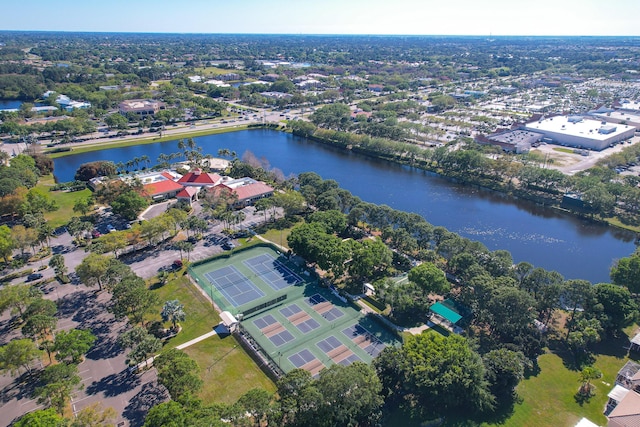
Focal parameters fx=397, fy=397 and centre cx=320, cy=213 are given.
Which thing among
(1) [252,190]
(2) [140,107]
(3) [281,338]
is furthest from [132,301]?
(2) [140,107]

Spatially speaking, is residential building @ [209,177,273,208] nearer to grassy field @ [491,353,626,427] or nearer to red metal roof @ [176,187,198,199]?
red metal roof @ [176,187,198,199]

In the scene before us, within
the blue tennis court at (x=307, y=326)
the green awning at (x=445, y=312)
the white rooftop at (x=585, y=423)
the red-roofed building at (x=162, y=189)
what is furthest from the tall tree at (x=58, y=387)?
the red-roofed building at (x=162, y=189)

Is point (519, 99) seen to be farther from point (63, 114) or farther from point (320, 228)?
point (63, 114)

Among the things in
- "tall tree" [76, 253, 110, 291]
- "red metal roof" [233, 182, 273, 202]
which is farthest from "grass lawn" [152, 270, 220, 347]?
"red metal roof" [233, 182, 273, 202]

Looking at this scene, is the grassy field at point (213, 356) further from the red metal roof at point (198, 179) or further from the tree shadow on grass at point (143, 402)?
the red metal roof at point (198, 179)

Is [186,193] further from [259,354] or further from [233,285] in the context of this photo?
[259,354]
